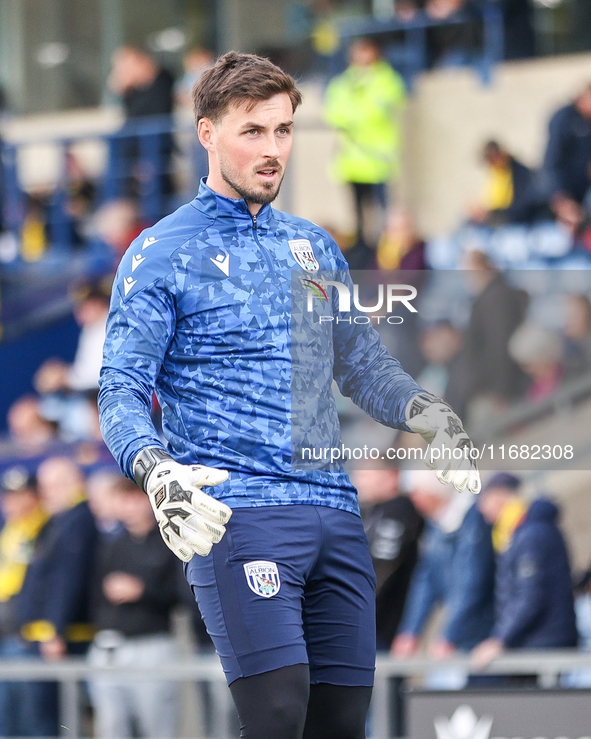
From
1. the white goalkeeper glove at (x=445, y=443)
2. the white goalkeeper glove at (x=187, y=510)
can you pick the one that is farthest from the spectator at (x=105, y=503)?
the white goalkeeper glove at (x=187, y=510)

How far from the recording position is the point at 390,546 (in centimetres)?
561

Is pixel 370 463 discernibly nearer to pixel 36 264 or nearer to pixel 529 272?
pixel 529 272

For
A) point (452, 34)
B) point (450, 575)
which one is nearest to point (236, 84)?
point (450, 575)

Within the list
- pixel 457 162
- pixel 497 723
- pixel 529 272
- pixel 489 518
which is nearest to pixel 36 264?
pixel 457 162

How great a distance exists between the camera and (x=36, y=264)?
33.2 ft

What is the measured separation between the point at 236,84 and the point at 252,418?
722 millimetres

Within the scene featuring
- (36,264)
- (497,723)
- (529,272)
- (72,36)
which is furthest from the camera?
(72,36)

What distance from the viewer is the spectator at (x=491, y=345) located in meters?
5.66

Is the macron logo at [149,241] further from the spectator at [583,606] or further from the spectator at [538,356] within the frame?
the spectator at [538,356]

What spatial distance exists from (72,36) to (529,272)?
9.28 m

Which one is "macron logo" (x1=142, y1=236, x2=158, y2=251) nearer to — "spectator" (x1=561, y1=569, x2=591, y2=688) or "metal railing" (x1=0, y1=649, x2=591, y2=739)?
"metal railing" (x1=0, y1=649, x2=591, y2=739)

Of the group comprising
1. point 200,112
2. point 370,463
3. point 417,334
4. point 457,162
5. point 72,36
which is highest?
point 72,36

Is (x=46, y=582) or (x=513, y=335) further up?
(x=513, y=335)

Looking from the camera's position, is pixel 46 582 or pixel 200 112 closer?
pixel 200 112
